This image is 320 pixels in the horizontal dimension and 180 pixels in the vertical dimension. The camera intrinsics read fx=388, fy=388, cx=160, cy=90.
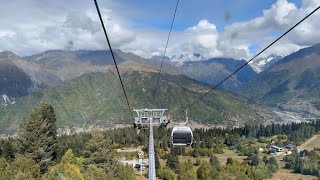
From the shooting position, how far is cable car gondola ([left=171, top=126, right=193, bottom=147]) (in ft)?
149

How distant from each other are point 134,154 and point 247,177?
71259 millimetres

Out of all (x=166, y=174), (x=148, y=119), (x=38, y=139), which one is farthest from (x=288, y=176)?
(x=148, y=119)

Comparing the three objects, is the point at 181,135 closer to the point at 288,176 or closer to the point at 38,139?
the point at 38,139

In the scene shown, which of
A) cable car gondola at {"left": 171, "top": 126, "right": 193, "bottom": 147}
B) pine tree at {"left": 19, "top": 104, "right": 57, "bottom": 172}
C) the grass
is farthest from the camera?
the grass

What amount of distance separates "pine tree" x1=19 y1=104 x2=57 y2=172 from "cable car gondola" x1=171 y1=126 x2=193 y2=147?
4720 cm

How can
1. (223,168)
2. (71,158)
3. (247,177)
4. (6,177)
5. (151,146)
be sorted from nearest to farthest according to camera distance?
(151,146), (6,177), (71,158), (247,177), (223,168)

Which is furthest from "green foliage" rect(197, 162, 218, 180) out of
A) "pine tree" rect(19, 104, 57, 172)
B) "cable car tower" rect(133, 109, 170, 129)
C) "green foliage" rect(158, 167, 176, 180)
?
"cable car tower" rect(133, 109, 170, 129)

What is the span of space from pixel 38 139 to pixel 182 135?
51007mm

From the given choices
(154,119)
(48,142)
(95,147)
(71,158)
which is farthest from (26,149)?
(154,119)

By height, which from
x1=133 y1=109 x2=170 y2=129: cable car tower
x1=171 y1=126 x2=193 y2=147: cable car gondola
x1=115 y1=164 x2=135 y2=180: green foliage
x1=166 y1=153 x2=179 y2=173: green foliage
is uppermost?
x1=133 y1=109 x2=170 y2=129: cable car tower

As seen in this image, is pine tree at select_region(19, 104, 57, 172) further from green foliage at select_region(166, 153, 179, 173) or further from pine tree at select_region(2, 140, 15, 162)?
green foliage at select_region(166, 153, 179, 173)

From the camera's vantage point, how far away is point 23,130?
292 ft

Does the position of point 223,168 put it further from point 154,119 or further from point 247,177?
point 154,119

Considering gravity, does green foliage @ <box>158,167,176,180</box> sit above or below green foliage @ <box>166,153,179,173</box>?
below
